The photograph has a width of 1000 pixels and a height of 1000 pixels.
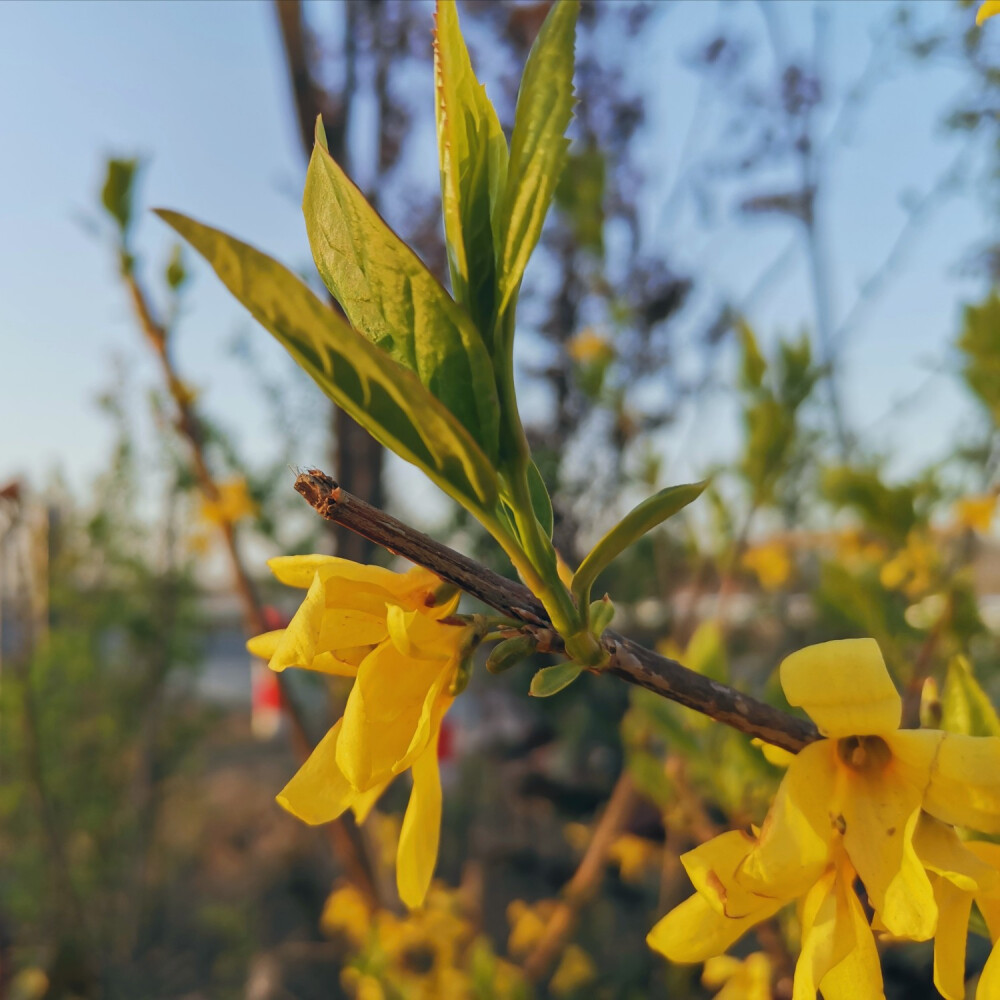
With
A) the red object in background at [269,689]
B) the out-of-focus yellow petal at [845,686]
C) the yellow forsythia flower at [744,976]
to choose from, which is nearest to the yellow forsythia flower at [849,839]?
the out-of-focus yellow petal at [845,686]

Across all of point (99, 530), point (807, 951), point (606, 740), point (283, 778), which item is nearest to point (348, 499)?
point (807, 951)

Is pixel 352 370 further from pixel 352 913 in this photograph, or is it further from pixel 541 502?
pixel 352 913

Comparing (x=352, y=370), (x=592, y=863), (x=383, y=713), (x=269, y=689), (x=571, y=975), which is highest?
(x=352, y=370)

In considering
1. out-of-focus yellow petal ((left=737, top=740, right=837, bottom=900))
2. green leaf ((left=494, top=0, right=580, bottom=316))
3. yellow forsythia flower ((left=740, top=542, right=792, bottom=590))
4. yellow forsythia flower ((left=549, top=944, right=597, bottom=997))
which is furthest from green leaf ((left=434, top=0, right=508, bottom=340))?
yellow forsythia flower ((left=740, top=542, right=792, bottom=590))

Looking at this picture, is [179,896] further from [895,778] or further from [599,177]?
[895,778]

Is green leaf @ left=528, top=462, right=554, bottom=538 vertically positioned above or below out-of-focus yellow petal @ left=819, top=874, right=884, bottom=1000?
above

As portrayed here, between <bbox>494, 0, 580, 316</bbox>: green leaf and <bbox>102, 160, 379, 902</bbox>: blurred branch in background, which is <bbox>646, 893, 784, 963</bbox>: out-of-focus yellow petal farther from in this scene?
<bbox>102, 160, 379, 902</bbox>: blurred branch in background

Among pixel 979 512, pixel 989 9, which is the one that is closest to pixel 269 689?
pixel 979 512

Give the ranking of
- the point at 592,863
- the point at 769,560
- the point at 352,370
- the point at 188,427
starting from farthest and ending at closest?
the point at 769,560 < the point at 592,863 < the point at 188,427 < the point at 352,370
